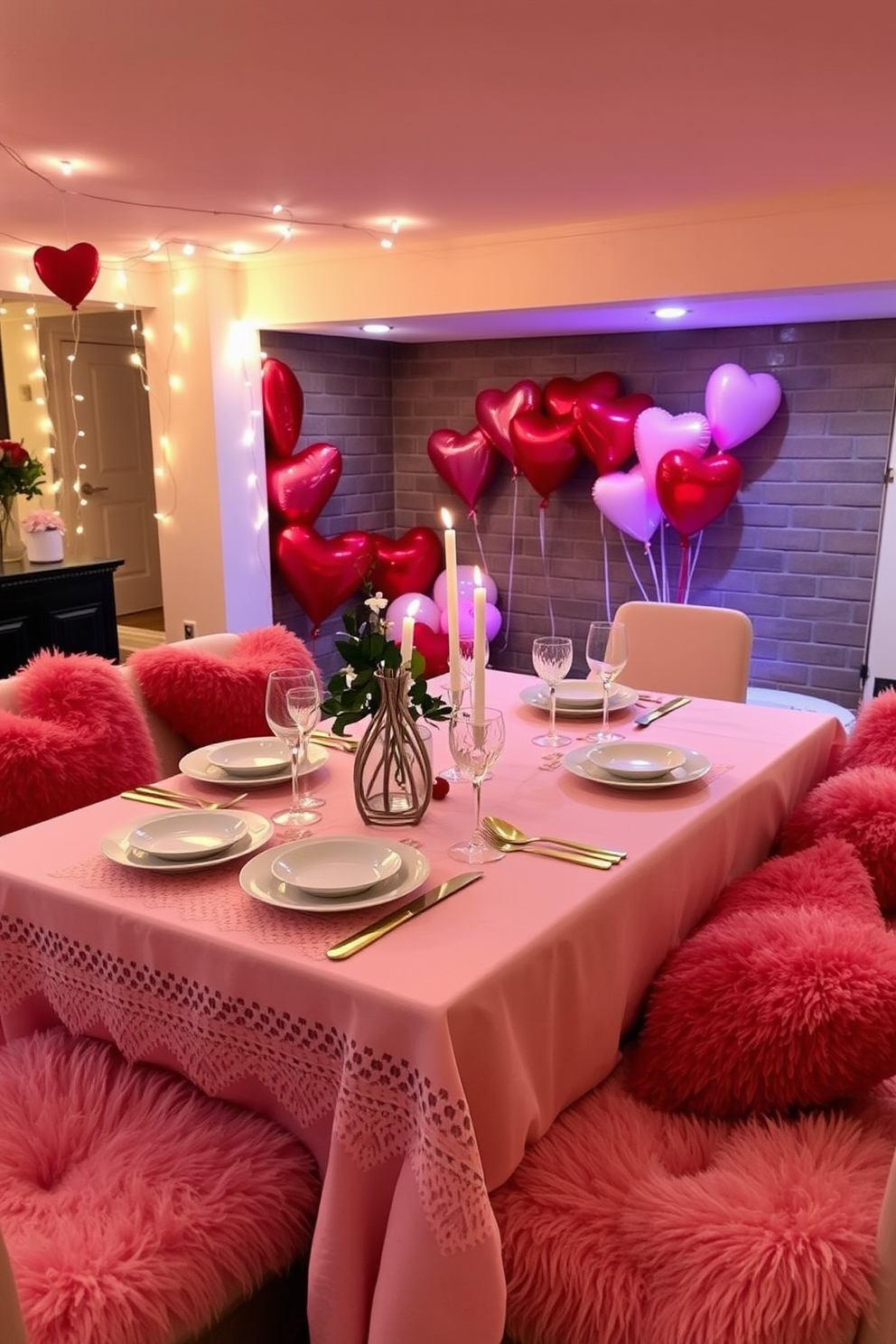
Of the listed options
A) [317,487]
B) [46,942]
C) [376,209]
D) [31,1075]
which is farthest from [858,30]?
[317,487]

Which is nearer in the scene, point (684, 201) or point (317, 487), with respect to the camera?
point (684, 201)

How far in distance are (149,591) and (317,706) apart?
528 centimetres

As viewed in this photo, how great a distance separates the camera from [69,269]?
311 cm

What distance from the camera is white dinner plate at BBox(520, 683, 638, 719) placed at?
2.19 metres

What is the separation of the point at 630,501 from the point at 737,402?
541 mm

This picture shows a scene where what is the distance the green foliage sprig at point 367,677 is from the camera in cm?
153

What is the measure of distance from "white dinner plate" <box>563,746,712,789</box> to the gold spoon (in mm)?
230

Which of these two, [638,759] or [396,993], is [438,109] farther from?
[396,993]

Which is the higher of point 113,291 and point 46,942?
point 113,291

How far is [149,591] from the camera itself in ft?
21.6

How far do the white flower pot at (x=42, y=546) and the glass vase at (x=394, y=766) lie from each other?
107 inches

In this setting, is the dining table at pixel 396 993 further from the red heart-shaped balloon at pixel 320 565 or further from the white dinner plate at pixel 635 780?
the red heart-shaped balloon at pixel 320 565

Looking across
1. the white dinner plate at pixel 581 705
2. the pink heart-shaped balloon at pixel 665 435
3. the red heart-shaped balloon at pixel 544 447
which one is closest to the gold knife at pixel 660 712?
the white dinner plate at pixel 581 705

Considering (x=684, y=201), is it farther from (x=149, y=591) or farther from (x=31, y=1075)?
(x=149, y=591)
